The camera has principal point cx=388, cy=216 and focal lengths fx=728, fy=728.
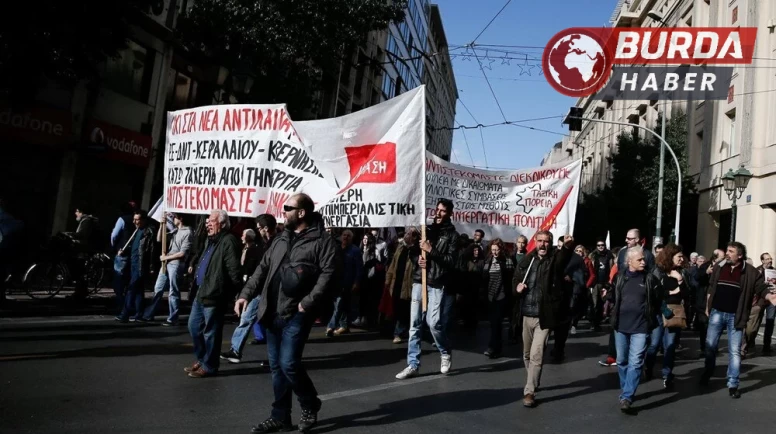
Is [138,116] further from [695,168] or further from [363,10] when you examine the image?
[695,168]

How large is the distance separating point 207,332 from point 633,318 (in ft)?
13.3

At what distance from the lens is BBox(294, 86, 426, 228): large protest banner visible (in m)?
7.63

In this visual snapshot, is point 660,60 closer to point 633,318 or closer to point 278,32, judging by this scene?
point 278,32

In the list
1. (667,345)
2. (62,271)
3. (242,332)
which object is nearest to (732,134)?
(667,345)

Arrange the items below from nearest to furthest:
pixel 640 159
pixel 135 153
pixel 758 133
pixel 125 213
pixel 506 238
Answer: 1. pixel 125 213
2. pixel 506 238
3. pixel 135 153
4. pixel 758 133
5. pixel 640 159

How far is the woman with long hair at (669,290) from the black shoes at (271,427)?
13.7 ft

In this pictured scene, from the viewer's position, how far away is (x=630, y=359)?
693cm

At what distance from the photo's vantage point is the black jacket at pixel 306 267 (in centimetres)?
512

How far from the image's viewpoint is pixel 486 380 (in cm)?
789

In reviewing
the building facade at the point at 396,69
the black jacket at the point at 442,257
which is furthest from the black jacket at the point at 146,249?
the building facade at the point at 396,69

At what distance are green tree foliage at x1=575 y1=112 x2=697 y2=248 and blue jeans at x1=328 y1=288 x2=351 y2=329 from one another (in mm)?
22022

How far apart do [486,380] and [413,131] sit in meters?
2.80

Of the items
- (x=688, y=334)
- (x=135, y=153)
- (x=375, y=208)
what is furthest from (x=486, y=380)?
(x=135, y=153)

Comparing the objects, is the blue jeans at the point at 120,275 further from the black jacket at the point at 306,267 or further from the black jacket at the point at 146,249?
the black jacket at the point at 306,267
